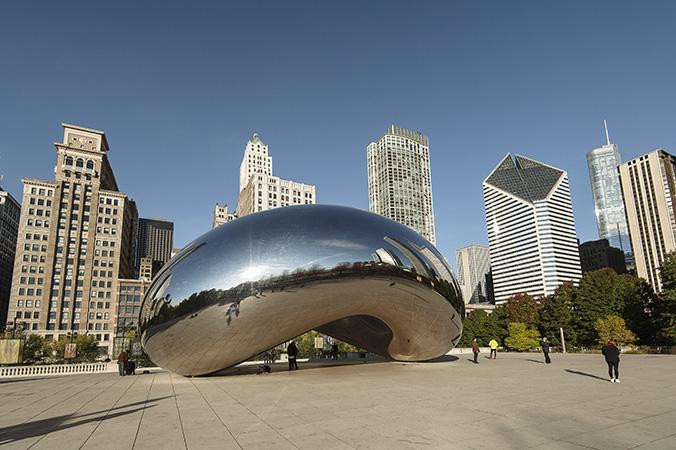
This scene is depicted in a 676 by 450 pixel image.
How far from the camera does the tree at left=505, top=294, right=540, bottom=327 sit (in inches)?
2066

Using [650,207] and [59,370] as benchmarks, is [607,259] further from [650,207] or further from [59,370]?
[59,370]

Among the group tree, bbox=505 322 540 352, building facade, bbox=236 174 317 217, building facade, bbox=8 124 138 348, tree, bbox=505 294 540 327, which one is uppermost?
building facade, bbox=236 174 317 217

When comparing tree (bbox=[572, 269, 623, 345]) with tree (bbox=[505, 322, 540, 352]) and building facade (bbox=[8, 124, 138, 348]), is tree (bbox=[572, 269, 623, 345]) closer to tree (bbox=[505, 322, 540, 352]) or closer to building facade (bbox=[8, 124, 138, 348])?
tree (bbox=[505, 322, 540, 352])

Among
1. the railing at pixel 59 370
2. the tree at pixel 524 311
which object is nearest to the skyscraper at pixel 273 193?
the tree at pixel 524 311

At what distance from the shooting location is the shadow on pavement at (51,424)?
683 centimetres

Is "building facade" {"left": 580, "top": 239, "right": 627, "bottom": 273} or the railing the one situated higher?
"building facade" {"left": 580, "top": 239, "right": 627, "bottom": 273}

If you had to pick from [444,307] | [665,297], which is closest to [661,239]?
[665,297]

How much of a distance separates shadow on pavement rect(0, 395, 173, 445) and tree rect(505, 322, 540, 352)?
1798 inches

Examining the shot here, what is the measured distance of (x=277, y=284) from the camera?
12203 millimetres

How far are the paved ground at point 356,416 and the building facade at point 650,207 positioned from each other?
562 feet

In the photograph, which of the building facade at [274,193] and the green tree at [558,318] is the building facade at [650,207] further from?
the green tree at [558,318]

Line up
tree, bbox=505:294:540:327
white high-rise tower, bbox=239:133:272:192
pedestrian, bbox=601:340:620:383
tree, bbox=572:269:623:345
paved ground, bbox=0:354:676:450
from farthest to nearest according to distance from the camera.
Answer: white high-rise tower, bbox=239:133:272:192, tree, bbox=505:294:540:327, tree, bbox=572:269:623:345, pedestrian, bbox=601:340:620:383, paved ground, bbox=0:354:676:450

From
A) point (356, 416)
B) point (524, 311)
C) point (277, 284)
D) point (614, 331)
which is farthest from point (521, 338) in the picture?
point (356, 416)

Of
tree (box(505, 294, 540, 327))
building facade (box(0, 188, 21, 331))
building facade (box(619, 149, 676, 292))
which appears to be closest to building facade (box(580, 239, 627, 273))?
building facade (box(619, 149, 676, 292))
